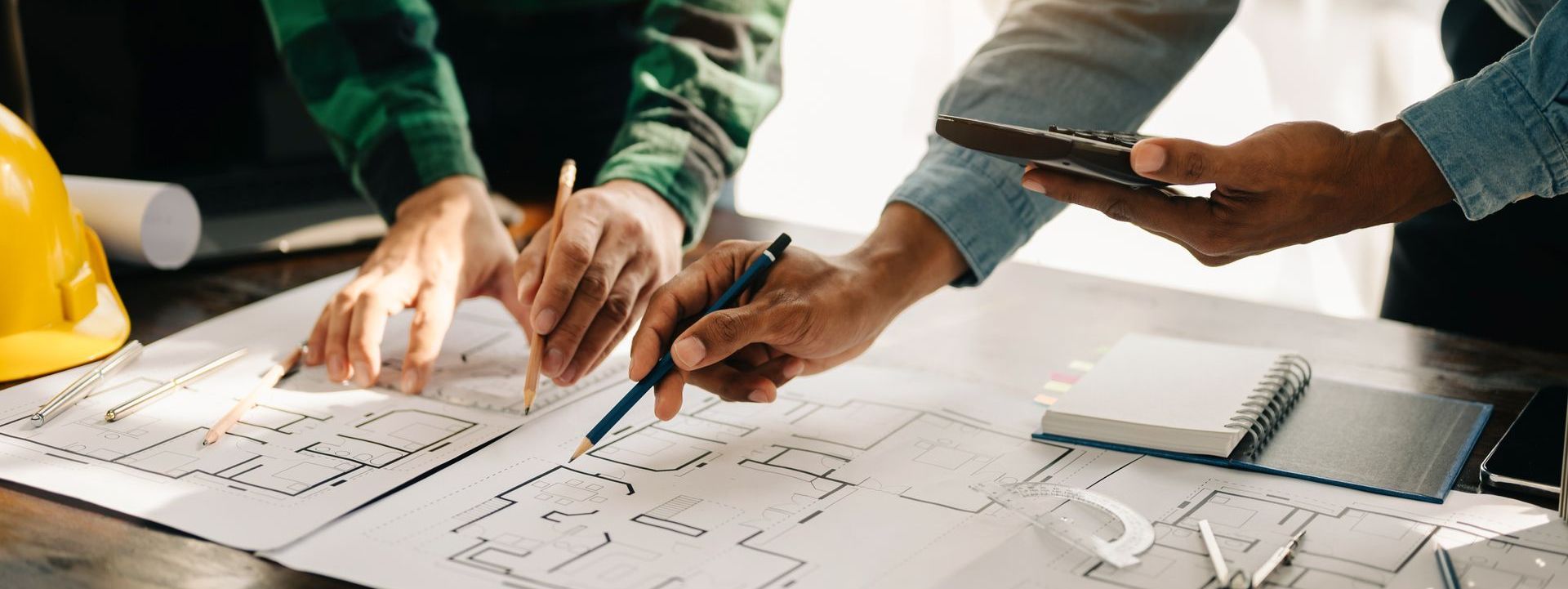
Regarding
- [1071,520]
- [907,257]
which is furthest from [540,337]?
[1071,520]

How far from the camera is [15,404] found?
944mm

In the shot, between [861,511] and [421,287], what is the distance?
21.0 inches

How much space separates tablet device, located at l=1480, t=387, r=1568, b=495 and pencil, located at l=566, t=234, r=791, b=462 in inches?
20.1

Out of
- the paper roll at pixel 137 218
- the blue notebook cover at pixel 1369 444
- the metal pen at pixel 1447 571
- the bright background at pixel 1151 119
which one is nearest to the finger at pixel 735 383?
the blue notebook cover at pixel 1369 444

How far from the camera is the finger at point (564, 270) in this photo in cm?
98

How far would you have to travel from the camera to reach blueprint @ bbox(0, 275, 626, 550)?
783 mm

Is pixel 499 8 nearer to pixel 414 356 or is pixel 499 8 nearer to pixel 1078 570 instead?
pixel 414 356

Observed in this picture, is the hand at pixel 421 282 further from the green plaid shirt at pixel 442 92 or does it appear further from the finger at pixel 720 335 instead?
the finger at pixel 720 335

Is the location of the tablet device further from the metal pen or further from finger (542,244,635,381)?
finger (542,244,635,381)

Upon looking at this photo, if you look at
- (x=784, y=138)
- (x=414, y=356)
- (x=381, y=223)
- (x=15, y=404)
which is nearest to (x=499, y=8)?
(x=381, y=223)

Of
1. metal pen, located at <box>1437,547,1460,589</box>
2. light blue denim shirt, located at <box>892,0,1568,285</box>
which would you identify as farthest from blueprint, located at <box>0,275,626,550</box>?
metal pen, located at <box>1437,547,1460,589</box>

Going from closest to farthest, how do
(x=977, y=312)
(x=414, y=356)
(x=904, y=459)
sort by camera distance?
(x=904, y=459) < (x=414, y=356) < (x=977, y=312)

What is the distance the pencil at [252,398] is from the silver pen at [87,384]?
4.4 inches

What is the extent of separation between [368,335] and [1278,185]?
71cm
